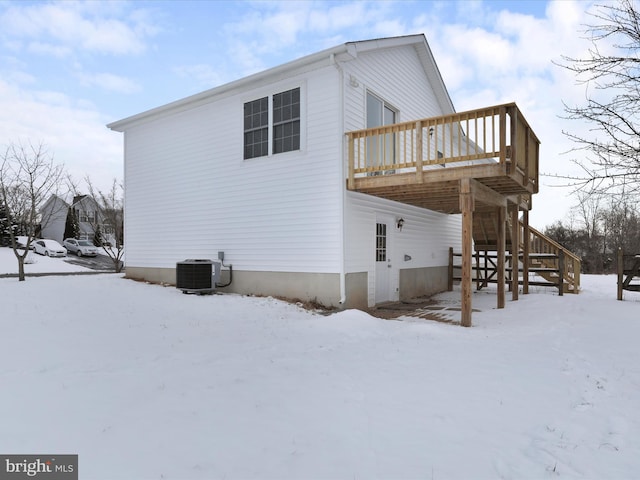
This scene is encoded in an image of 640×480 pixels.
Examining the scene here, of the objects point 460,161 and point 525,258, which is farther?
point 525,258

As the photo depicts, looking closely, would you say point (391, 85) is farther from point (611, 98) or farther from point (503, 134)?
point (611, 98)

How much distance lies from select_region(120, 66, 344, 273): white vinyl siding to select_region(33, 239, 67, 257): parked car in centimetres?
1678

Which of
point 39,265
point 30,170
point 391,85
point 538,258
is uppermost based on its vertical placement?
point 391,85

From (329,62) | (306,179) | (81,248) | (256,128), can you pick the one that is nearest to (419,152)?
(306,179)

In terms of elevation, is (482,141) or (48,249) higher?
(482,141)

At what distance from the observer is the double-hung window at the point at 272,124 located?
29.4 ft

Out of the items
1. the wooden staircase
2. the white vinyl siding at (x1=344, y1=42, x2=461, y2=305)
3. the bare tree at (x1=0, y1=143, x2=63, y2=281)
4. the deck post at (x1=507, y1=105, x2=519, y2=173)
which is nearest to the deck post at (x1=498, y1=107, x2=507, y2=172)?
the deck post at (x1=507, y1=105, x2=519, y2=173)

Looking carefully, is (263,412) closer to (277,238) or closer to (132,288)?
(277,238)

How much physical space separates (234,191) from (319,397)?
7273mm

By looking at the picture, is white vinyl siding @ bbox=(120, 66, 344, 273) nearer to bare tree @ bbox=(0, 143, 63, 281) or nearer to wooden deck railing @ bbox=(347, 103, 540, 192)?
wooden deck railing @ bbox=(347, 103, 540, 192)

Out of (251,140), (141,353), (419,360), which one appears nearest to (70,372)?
(141,353)

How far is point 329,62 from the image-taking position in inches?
321

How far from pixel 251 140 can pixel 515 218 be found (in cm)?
731

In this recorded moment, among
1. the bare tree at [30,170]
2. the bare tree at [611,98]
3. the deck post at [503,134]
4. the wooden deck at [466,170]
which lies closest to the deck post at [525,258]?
the wooden deck at [466,170]
